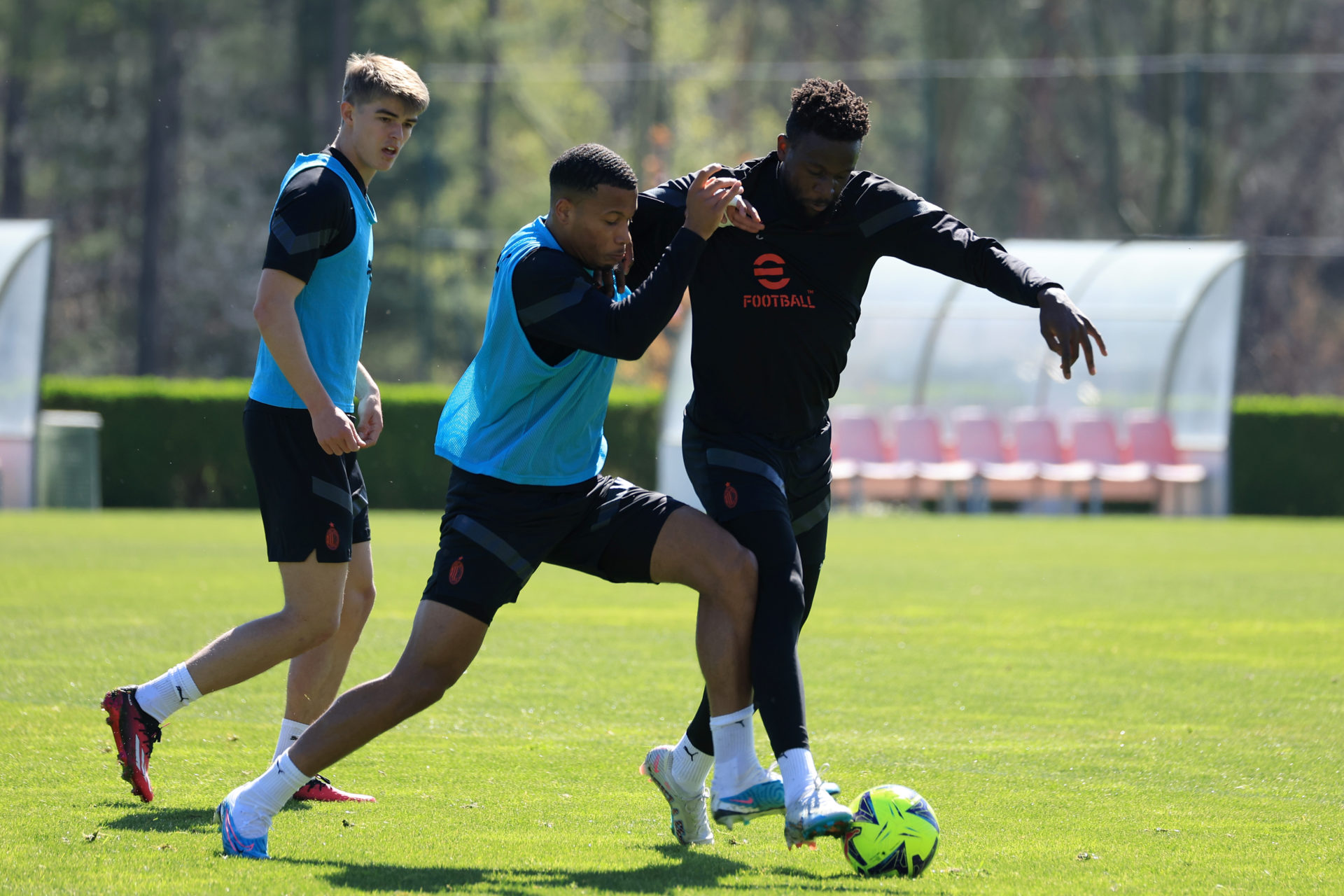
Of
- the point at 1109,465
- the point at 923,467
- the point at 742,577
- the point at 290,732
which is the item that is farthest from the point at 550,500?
the point at 1109,465

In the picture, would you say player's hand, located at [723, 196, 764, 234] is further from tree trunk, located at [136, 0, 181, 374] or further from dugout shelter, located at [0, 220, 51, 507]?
tree trunk, located at [136, 0, 181, 374]

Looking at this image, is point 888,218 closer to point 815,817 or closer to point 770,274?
point 770,274

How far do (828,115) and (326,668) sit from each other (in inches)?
102

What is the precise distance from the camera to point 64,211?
140ft

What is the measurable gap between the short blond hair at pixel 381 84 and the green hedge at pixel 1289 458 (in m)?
21.9

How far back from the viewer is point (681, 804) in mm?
5148

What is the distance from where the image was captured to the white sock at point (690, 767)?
5.14m

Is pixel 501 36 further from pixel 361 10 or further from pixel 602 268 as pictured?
pixel 602 268

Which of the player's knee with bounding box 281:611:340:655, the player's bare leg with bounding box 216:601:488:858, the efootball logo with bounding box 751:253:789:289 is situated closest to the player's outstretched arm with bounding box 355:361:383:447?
the player's knee with bounding box 281:611:340:655

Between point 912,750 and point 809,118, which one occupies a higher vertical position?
point 809,118

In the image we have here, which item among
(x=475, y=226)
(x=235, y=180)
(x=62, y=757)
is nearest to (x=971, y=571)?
(x=62, y=757)

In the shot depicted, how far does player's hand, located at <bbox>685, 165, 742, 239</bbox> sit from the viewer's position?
15.6ft

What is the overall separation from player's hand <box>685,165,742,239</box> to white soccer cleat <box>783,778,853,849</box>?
1576 mm

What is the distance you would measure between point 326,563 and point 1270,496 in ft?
73.1
